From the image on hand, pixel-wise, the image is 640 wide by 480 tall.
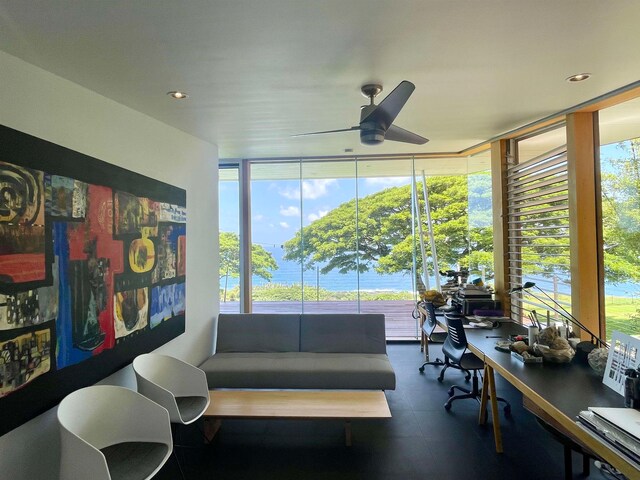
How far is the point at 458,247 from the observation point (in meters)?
5.45

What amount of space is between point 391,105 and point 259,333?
296 cm

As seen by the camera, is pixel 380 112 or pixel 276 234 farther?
pixel 276 234

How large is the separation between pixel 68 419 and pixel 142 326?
100 centimetres

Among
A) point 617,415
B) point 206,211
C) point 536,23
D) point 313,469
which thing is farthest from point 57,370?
point 536,23

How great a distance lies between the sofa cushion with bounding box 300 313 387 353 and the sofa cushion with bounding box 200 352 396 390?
32cm

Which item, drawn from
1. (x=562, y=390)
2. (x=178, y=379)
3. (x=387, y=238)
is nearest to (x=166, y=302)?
(x=178, y=379)

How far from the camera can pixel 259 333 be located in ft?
13.3

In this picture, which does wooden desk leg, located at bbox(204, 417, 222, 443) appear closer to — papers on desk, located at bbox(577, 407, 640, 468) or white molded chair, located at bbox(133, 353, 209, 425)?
white molded chair, located at bbox(133, 353, 209, 425)

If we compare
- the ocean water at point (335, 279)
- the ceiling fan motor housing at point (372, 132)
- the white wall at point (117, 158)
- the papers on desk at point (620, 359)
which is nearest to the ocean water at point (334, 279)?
the ocean water at point (335, 279)

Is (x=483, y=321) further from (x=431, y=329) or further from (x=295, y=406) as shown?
(x=295, y=406)

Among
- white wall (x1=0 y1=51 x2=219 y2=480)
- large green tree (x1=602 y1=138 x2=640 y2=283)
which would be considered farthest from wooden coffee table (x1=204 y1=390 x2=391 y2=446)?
large green tree (x1=602 y1=138 x2=640 y2=283)

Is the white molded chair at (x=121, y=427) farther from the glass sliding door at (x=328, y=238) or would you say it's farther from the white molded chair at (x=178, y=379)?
the glass sliding door at (x=328, y=238)

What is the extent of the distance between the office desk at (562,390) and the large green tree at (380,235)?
2.71 m

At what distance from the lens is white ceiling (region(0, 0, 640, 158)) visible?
161cm
